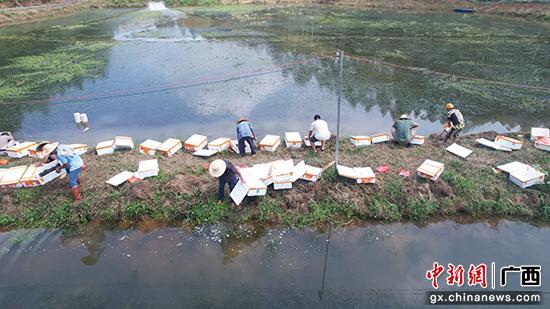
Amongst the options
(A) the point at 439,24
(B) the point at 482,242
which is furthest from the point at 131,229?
(A) the point at 439,24

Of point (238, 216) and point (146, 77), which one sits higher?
point (146, 77)

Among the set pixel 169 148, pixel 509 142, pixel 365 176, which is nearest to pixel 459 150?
pixel 509 142

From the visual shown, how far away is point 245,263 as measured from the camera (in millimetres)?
6414

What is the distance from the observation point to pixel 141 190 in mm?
7551

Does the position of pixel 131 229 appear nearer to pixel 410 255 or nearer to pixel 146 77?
pixel 410 255

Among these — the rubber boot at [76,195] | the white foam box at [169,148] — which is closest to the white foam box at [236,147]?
the white foam box at [169,148]

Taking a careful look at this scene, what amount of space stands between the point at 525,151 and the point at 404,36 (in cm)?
1561

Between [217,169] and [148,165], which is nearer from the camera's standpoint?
[217,169]

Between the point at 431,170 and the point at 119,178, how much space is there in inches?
278

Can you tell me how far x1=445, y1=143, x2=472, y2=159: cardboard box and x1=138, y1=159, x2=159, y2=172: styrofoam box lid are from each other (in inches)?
289

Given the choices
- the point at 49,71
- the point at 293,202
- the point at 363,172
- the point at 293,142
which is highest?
the point at 49,71

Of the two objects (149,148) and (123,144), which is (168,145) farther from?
(123,144)

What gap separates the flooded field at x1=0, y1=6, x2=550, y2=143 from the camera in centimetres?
1152

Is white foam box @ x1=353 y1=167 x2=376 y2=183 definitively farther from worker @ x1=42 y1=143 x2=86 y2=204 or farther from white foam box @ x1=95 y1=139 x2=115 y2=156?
white foam box @ x1=95 y1=139 x2=115 y2=156
